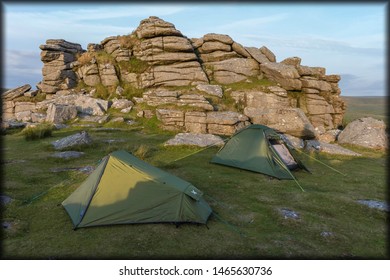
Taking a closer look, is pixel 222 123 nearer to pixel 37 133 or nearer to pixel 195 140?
pixel 195 140

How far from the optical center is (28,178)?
1430 centimetres

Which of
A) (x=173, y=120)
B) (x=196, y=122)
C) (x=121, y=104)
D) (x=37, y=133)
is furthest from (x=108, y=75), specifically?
(x=196, y=122)

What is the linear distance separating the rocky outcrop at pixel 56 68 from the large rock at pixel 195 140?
74.5 ft

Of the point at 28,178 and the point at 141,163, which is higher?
the point at 141,163

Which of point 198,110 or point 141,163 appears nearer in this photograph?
point 141,163

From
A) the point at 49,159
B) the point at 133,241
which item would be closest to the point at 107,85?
the point at 49,159

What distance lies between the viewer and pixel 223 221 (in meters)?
10.3

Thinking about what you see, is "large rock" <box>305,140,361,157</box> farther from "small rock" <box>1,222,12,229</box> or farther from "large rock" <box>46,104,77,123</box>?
"large rock" <box>46,104,77,123</box>

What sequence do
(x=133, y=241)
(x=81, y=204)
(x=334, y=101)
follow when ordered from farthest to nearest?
(x=334, y=101) < (x=81, y=204) < (x=133, y=241)

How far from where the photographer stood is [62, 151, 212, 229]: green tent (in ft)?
32.0

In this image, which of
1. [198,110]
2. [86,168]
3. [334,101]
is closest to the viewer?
[86,168]

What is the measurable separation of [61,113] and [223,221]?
26.1 m
